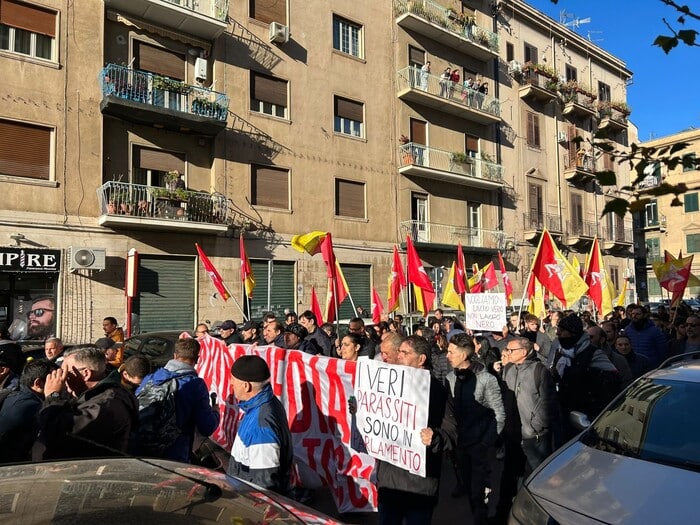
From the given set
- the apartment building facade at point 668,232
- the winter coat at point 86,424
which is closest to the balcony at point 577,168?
the apartment building facade at point 668,232

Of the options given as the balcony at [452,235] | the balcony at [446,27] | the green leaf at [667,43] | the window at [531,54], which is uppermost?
the window at [531,54]

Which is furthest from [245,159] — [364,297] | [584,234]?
[584,234]

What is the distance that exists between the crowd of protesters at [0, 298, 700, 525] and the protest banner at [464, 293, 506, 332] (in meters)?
2.01

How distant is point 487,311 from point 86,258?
34.1 feet

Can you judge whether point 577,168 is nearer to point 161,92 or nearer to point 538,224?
point 538,224

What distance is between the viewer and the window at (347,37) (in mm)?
19922

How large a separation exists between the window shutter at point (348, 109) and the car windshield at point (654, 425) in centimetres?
1735

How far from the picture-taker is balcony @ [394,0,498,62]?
2164cm

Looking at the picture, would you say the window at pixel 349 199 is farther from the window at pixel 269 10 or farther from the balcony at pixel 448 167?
the window at pixel 269 10

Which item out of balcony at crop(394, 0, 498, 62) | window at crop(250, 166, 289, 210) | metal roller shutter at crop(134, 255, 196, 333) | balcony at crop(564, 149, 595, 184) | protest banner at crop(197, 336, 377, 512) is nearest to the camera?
protest banner at crop(197, 336, 377, 512)

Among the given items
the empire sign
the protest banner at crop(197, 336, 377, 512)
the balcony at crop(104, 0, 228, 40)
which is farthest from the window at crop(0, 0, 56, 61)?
the protest banner at crop(197, 336, 377, 512)

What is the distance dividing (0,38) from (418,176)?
48.2 feet

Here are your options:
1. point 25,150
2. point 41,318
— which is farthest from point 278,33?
point 41,318

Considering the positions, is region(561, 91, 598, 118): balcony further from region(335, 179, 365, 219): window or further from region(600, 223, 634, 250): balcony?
region(335, 179, 365, 219): window
